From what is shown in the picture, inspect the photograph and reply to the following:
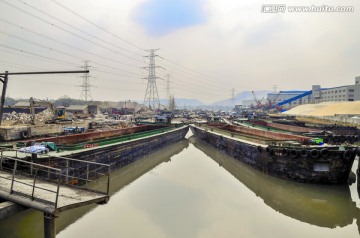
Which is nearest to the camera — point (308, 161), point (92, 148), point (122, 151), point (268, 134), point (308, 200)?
point (308, 200)

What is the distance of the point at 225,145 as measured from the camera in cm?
2994

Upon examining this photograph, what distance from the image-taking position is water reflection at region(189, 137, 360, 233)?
1273 cm

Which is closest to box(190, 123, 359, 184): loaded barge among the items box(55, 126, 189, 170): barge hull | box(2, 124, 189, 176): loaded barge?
box(55, 126, 189, 170): barge hull

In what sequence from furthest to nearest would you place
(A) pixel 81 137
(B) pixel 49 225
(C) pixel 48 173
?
1. (A) pixel 81 137
2. (C) pixel 48 173
3. (B) pixel 49 225

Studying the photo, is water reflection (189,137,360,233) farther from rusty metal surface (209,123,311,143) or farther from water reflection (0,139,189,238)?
water reflection (0,139,189,238)

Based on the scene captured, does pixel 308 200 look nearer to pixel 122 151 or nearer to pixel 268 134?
pixel 122 151

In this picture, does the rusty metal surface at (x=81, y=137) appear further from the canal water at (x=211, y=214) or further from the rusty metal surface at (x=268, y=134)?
the rusty metal surface at (x=268, y=134)

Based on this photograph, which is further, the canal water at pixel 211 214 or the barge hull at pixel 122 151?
the barge hull at pixel 122 151

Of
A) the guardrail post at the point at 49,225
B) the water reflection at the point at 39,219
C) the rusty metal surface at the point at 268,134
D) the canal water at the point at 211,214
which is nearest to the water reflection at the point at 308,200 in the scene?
the canal water at the point at 211,214

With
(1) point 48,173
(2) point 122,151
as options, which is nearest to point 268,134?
(2) point 122,151

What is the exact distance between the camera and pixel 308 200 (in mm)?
14664

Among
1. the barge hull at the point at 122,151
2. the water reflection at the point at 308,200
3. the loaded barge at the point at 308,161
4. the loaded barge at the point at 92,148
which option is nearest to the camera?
the water reflection at the point at 308,200

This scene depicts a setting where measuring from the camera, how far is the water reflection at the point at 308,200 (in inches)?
501

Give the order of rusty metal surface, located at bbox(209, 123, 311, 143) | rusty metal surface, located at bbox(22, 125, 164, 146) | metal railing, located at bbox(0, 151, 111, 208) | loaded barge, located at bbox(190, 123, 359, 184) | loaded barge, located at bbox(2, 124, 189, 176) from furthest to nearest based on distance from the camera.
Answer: rusty metal surface, located at bbox(209, 123, 311, 143) → rusty metal surface, located at bbox(22, 125, 164, 146) → loaded barge, located at bbox(190, 123, 359, 184) → loaded barge, located at bbox(2, 124, 189, 176) → metal railing, located at bbox(0, 151, 111, 208)
